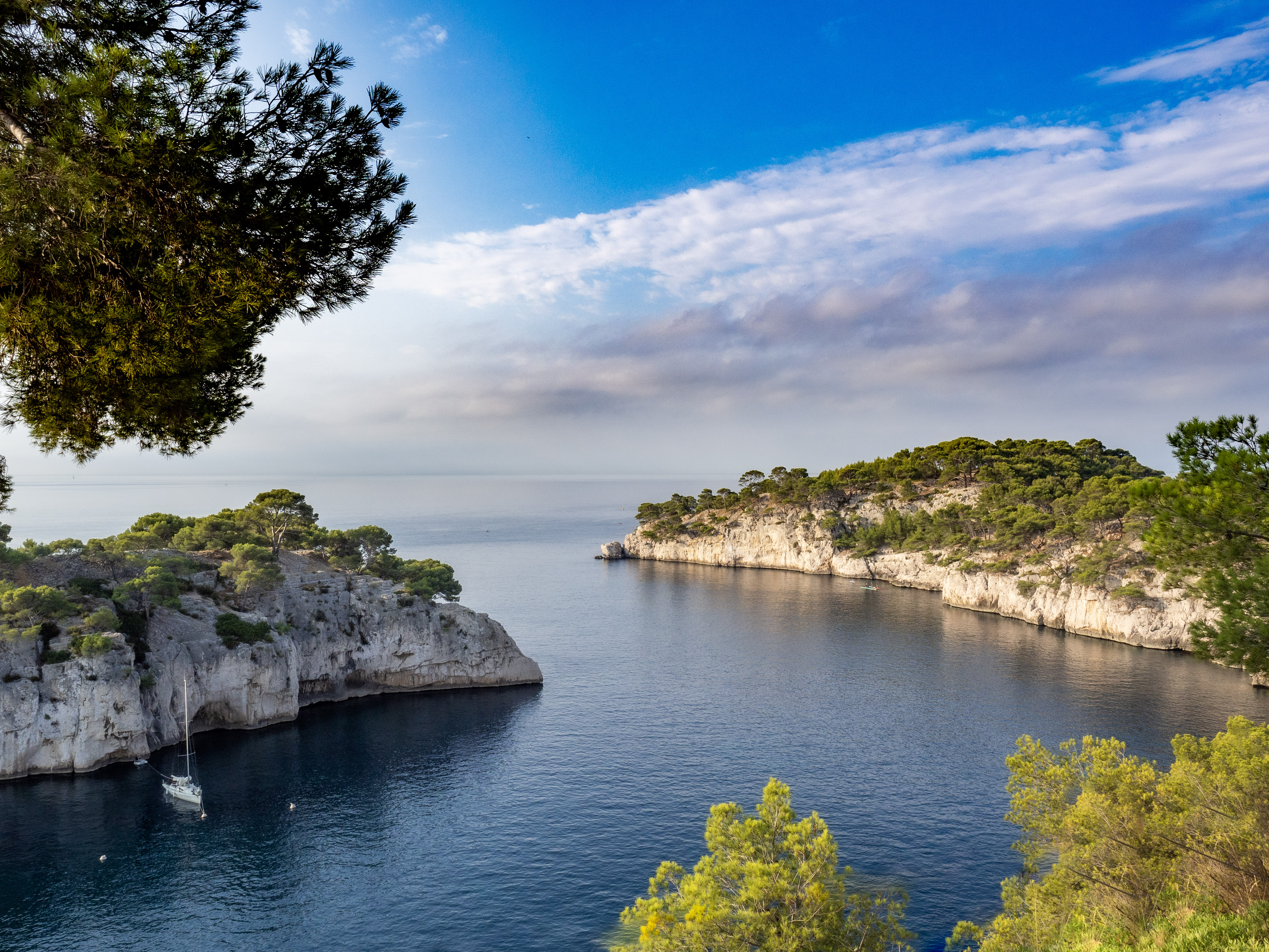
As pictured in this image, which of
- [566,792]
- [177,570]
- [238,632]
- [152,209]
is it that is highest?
[152,209]

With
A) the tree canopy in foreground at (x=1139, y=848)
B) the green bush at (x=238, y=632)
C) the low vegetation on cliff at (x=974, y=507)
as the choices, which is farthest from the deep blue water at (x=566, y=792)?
the low vegetation on cliff at (x=974, y=507)

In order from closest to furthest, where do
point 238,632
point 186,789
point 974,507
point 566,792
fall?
point 186,789, point 566,792, point 238,632, point 974,507

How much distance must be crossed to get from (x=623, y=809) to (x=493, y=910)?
982 cm

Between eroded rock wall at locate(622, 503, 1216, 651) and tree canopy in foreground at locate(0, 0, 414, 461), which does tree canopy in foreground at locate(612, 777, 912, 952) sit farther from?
eroded rock wall at locate(622, 503, 1216, 651)

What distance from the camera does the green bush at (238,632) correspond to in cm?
4566

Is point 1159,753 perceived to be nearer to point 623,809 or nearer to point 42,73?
point 623,809

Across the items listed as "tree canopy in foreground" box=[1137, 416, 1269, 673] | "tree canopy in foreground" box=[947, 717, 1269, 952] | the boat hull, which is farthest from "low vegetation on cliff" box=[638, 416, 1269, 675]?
the boat hull

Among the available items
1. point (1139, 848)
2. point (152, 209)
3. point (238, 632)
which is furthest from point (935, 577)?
point (152, 209)

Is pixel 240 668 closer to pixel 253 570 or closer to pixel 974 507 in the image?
pixel 253 570

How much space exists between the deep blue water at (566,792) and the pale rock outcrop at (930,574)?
11.8 feet

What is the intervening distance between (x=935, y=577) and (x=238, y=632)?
95018 mm

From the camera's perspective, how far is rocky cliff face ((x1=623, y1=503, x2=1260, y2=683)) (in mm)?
68438

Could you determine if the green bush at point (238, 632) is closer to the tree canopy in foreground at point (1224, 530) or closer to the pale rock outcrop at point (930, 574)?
the tree canopy in foreground at point (1224, 530)

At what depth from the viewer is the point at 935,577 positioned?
106 metres
